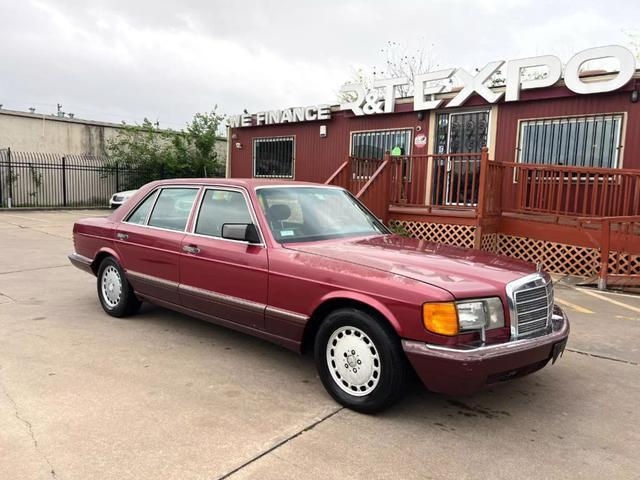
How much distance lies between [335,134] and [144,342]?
1018cm

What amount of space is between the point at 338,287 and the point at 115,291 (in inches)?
120

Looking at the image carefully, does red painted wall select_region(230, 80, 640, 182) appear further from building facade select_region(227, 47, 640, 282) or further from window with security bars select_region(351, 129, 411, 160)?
window with security bars select_region(351, 129, 411, 160)

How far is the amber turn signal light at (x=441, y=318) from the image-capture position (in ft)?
9.57

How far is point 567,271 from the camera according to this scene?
841 centimetres

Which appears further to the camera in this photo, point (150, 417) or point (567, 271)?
point (567, 271)

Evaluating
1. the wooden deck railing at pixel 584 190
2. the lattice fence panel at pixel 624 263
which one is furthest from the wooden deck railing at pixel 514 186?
the lattice fence panel at pixel 624 263

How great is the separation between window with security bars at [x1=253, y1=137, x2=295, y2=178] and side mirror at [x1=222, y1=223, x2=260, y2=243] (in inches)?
443

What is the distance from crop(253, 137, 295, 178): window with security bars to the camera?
593 inches

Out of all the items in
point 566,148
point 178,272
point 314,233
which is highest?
point 566,148

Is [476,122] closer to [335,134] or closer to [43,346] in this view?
[335,134]

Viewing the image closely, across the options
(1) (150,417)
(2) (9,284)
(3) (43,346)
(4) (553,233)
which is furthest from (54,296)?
(4) (553,233)

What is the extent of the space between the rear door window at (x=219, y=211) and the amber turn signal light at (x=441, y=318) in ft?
5.75

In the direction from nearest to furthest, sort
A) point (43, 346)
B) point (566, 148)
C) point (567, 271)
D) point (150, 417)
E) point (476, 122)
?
point (150, 417) < point (43, 346) < point (567, 271) < point (566, 148) < point (476, 122)

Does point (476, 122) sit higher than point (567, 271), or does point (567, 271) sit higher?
point (476, 122)
